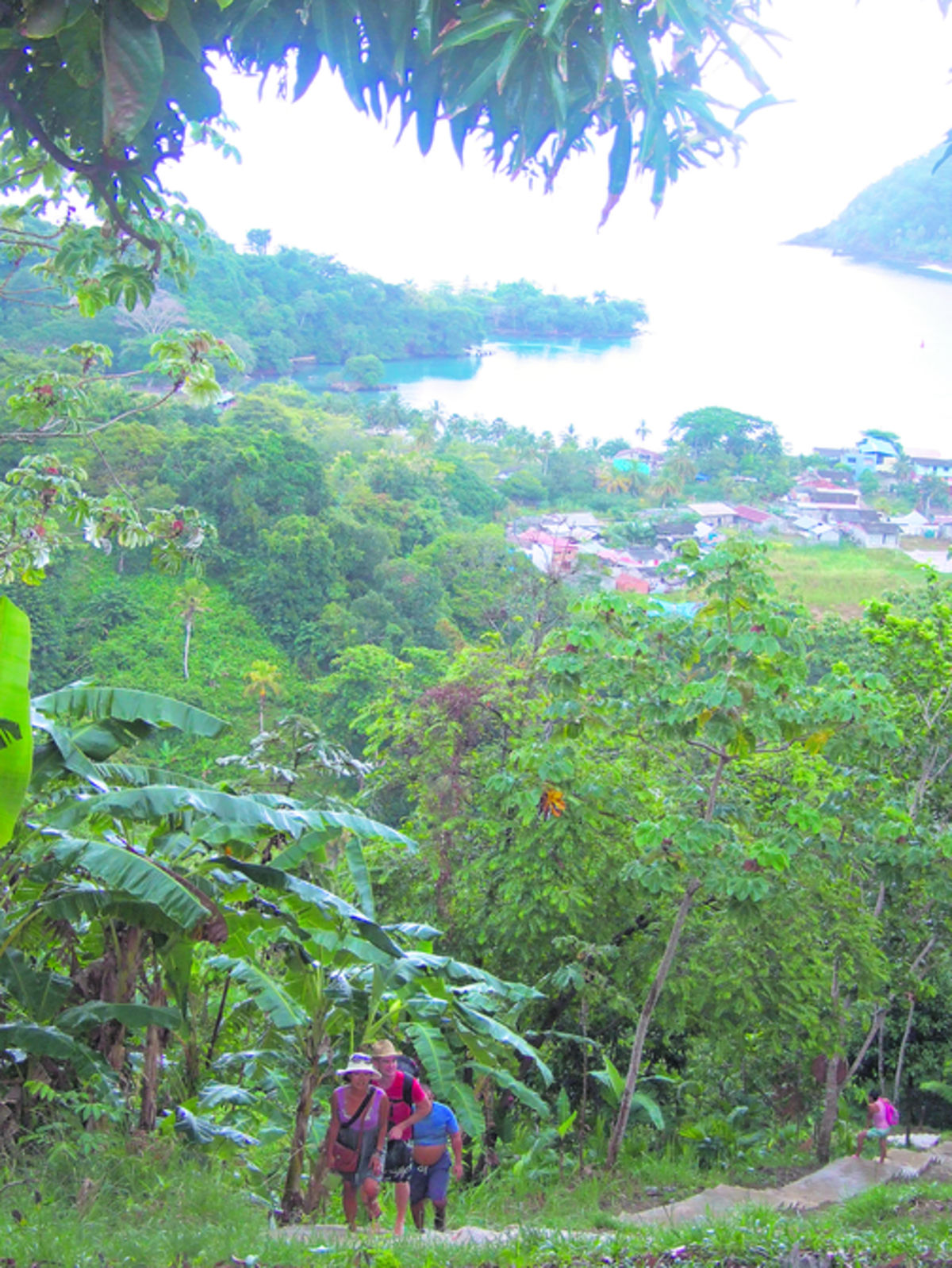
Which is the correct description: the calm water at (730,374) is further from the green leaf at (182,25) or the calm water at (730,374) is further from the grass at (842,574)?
the green leaf at (182,25)

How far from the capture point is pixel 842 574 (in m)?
46.8

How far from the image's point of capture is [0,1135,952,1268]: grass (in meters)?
2.95

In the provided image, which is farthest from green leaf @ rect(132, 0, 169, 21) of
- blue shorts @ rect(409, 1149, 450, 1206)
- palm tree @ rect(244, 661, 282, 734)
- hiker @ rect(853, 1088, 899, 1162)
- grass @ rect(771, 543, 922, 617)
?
grass @ rect(771, 543, 922, 617)

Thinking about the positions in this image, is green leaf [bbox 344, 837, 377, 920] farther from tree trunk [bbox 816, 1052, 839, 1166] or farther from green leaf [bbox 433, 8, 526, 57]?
tree trunk [bbox 816, 1052, 839, 1166]

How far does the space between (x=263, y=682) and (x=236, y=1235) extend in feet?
94.6

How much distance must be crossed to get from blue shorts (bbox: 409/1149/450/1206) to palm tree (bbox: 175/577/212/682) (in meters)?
30.8

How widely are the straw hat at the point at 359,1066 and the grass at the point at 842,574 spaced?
37.1m

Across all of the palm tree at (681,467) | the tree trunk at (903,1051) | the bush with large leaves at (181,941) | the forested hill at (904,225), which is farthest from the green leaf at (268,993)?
the palm tree at (681,467)

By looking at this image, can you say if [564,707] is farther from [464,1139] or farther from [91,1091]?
[91,1091]

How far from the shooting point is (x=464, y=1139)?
5969mm

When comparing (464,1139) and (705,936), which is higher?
(705,936)

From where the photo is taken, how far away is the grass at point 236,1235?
295cm

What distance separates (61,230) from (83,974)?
12.2 feet

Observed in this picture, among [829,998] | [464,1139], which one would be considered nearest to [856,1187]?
[829,998]
